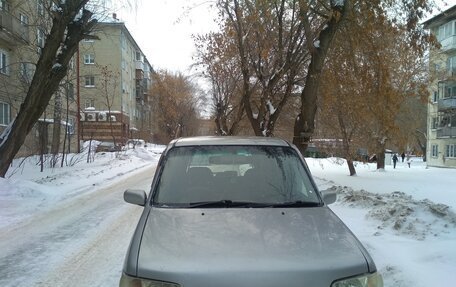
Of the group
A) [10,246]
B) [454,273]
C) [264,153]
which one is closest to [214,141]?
[264,153]

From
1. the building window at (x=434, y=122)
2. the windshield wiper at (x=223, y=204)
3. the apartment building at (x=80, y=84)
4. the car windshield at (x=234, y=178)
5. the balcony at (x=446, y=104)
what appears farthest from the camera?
the building window at (x=434, y=122)

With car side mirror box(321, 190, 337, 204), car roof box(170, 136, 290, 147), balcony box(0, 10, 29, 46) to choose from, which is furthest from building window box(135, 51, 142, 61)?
car side mirror box(321, 190, 337, 204)

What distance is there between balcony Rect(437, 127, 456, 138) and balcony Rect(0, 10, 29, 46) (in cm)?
3488

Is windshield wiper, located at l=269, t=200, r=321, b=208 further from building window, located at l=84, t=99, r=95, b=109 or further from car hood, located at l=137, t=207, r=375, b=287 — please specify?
building window, located at l=84, t=99, r=95, b=109

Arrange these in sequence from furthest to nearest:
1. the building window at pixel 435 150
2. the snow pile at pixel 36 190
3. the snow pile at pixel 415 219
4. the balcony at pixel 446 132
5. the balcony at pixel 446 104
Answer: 1. the building window at pixel 435 150
2. the balcony at pixel 446 132
3. the balcony at pixel 446 104
4. the snow pile at pixel 36 190
5. the snow pile at pixel 415 219

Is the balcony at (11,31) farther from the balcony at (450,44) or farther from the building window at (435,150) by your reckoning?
the building window at (435,150)

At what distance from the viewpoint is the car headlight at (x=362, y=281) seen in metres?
2.67

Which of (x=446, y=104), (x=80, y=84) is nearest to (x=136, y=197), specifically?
(x=446, y=104)

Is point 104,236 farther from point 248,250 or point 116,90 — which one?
point 116,90

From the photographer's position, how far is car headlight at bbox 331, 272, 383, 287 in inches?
105

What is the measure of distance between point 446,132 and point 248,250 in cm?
4408

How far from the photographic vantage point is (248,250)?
280 cm

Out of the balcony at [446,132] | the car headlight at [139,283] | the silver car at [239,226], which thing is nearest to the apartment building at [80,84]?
the silver car at [239,226]

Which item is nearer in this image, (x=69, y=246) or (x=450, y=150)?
(x=69, y=246)
